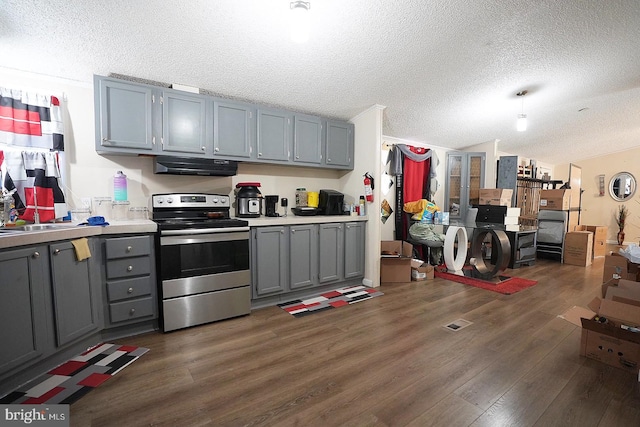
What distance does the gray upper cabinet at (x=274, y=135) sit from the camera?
3.21 metres

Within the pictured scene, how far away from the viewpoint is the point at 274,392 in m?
1.70

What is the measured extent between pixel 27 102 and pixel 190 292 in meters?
2.13

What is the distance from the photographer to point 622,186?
738 cm

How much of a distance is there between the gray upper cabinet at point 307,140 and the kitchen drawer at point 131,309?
2149 millimetres

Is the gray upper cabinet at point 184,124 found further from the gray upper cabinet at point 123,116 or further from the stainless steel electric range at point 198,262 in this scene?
the stainless steel electric range at point 198,262

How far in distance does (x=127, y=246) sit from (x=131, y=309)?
1.77 feet

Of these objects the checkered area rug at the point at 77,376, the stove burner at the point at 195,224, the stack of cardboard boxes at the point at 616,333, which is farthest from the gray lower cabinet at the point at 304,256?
the stack of cardboard boxes at the point at 616,333

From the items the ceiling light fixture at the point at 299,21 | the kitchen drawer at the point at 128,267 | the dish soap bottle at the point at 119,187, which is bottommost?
the kitchen drawer at the point at 128,267

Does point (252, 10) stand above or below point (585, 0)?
below

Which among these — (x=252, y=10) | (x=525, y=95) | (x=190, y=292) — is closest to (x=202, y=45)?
(x=252, y=10)

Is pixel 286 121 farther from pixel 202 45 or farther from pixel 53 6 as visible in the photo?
pixel 53 6

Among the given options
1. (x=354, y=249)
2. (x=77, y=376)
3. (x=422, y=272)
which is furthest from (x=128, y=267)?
(x=422, y=272)

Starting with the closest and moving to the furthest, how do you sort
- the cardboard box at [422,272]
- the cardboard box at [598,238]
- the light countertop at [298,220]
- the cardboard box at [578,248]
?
the light countertop at [298,220] → the cardboard box at [422,272] → the cardboard box at [578,248] → the cardboard box at [598,238]

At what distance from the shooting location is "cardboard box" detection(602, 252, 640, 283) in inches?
117
